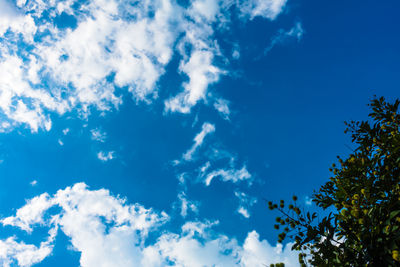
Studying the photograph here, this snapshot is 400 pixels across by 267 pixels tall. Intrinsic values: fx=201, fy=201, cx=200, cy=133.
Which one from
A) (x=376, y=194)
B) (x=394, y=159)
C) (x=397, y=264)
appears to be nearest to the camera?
(x=397, y=264)

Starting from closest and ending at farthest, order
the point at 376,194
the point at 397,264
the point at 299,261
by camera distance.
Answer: the point at 397,264 < the point at 299,261 < the point at 376,194

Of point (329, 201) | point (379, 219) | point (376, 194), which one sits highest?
point (329, 201)

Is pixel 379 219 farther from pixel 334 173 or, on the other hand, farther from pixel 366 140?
pixel 366 140

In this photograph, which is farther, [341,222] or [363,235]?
[341,222]

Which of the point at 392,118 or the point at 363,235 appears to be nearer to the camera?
the point at 363,235

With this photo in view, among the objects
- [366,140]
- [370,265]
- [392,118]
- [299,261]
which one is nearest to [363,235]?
[370,265]

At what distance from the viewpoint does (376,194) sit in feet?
17.0

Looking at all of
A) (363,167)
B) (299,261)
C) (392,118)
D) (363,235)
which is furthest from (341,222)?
(392,118)

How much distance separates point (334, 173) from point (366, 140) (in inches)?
85.0

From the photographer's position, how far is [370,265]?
148 inches

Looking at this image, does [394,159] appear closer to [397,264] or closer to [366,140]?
[366,140]

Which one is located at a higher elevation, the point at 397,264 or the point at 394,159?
the point at 394,159

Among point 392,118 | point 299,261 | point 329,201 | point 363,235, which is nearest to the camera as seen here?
point 363,235

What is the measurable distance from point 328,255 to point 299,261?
29.4 inches
